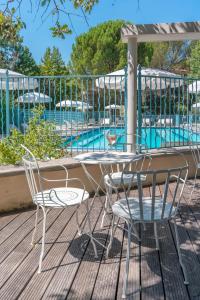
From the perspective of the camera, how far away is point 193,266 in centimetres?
255

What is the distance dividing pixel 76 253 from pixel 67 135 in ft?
9.92

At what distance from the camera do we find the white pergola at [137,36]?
427 cm

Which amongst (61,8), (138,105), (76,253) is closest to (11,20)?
(61,8)

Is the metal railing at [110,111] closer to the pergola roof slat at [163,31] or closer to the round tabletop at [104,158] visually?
the pergola roof slat at [163,31]

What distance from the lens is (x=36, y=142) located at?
4.48 metres

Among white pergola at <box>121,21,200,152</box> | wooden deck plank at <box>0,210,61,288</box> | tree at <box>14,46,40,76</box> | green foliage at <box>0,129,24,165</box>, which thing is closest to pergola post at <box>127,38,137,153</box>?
white pergola at <box>121,21,200,152</box>

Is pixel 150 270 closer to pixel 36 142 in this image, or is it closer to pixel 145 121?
pixel 36 142

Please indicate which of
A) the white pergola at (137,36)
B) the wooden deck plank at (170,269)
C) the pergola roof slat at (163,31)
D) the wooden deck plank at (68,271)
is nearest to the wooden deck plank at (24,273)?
the wooden deck plank at (68,271)

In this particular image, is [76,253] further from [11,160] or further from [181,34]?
[181,34]

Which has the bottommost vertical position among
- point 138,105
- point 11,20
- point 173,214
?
point 173,214

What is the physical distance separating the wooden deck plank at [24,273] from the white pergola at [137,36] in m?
1.50

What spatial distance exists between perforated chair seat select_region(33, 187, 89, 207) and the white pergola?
4.27ft

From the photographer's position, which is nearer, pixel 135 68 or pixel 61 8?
pixel 61 8

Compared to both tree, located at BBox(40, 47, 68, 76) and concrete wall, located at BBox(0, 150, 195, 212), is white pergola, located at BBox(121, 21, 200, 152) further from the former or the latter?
tree, located at BBox(40, 47, 68, 76)
